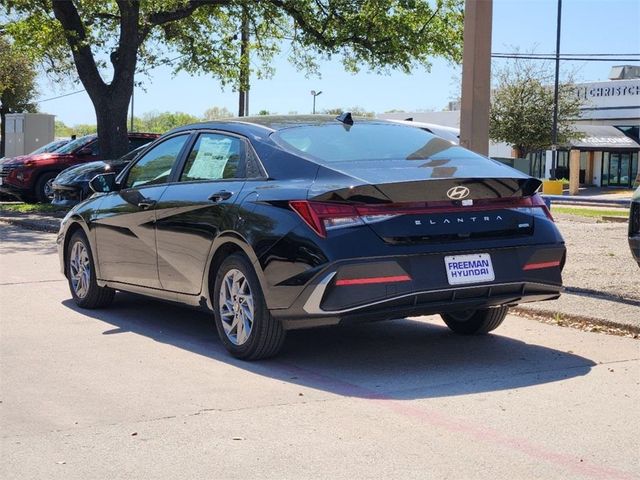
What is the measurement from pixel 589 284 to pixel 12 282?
5.99 m

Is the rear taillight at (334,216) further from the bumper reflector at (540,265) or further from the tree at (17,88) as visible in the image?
the tree at (17,88)

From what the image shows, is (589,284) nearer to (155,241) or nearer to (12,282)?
(155,241)

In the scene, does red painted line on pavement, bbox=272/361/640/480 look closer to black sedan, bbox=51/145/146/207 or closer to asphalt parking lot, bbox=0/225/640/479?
asphalt parking lot, bbox=0/225/640/479

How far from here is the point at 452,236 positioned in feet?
20.7

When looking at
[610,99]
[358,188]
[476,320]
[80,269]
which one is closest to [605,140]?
[610,99]

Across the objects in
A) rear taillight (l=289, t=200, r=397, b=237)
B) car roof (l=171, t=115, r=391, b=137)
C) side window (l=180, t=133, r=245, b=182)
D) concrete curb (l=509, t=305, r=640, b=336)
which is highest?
car roof (l=171, t=115, r=391, b=137)

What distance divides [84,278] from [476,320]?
3626mm

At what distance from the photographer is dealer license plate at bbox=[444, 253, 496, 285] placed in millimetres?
6289

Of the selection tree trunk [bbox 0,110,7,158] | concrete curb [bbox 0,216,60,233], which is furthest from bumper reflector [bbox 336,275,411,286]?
tree trunk [bbox 0,110,7,158]

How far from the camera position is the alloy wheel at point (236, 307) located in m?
6.64

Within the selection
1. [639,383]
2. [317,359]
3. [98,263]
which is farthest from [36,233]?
[639,383]

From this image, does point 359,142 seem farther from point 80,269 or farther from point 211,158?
point 80,269

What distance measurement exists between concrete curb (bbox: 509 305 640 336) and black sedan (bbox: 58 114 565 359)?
859 mm

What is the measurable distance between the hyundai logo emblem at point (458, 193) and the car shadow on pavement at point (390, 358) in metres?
1.12
